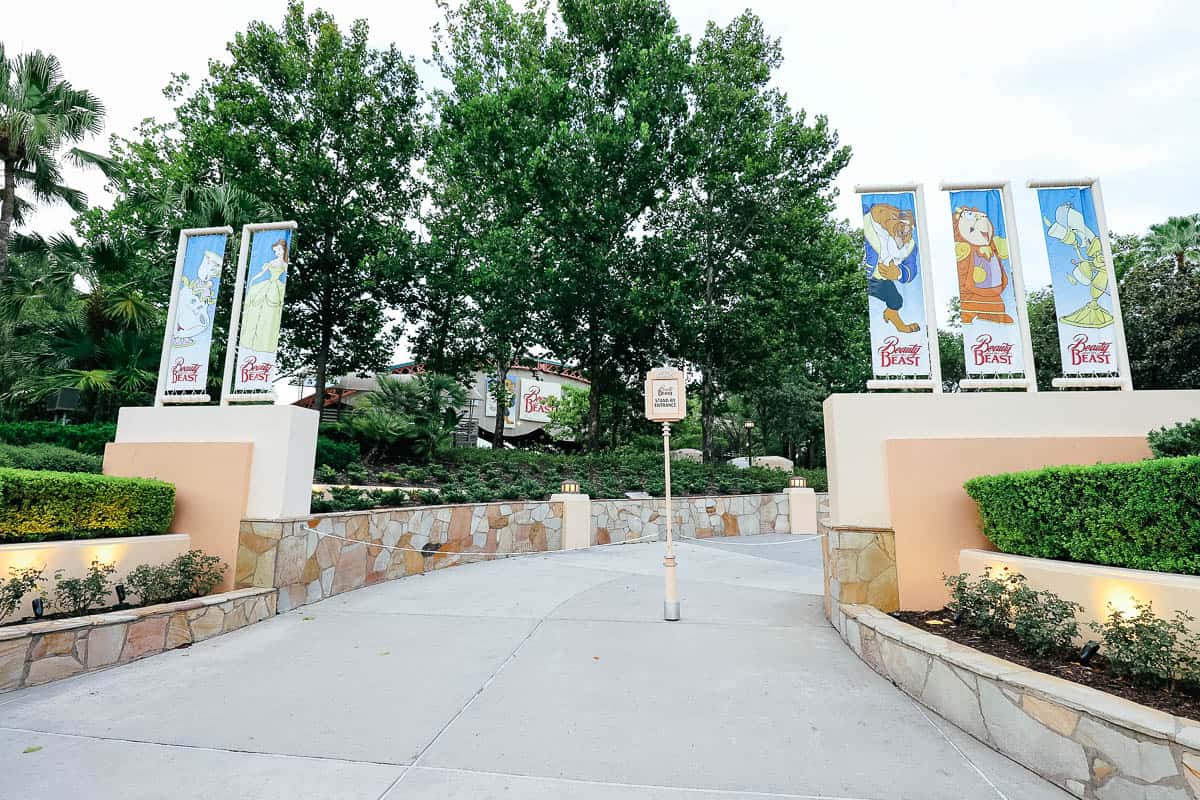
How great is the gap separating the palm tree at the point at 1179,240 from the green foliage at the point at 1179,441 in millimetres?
25845

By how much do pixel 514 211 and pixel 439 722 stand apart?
15.7 m

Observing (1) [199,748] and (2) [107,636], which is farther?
(2) [107,636]

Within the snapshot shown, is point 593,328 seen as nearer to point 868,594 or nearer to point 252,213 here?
point 252,213

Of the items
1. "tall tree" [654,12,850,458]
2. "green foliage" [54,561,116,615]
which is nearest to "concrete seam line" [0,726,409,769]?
"green foliage" [54,561,116,615]

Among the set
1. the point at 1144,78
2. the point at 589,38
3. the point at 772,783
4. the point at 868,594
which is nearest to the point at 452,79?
the point at 589,38

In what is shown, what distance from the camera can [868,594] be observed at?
5984mm

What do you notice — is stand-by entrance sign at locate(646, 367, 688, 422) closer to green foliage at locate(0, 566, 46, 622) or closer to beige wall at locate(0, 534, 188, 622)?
beige wall at locate(0, 534, 188, 622)

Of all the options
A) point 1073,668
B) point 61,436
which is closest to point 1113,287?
point 1073,668

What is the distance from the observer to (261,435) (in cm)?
718

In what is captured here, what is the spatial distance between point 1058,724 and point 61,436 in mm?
15532

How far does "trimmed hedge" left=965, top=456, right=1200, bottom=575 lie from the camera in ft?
12.4

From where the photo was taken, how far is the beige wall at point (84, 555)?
5328 mm

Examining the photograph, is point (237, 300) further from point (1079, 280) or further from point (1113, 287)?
point (1113, 287)

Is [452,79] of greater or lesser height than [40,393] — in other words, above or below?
above
